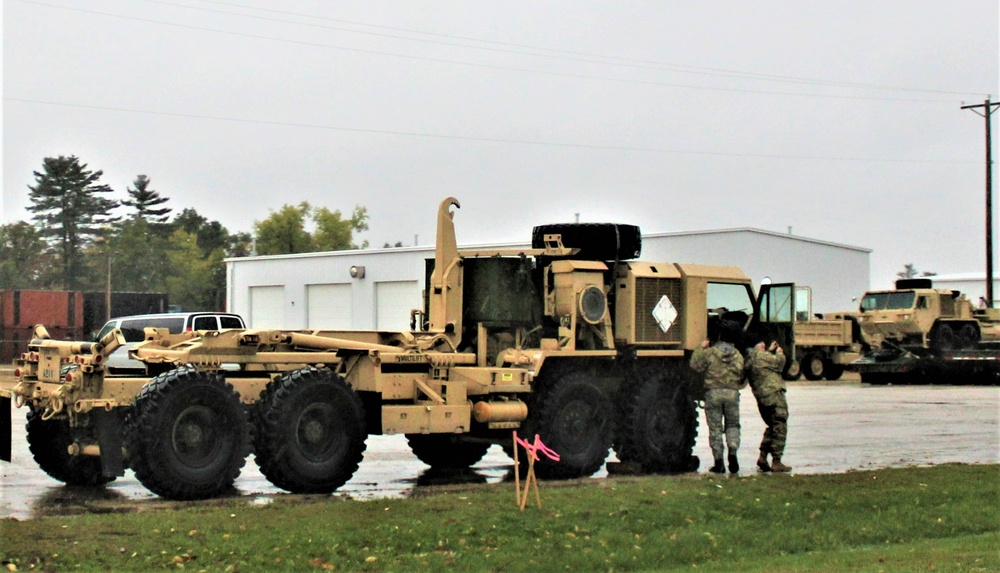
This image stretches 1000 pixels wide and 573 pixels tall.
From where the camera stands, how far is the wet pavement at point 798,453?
1385cm

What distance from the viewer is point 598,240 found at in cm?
1700

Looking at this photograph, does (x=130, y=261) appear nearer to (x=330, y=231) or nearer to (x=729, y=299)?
(x=330, y=231)

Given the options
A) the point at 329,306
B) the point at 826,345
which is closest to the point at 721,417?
the point at 826,345

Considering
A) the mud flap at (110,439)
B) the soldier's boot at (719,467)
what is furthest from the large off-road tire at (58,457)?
the soldier's boot at (719,467)

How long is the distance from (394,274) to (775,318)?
3730 centimetres

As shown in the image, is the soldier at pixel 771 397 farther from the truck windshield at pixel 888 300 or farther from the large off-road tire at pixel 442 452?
the truck windshield at pixel 888 300

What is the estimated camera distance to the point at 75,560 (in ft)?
32.0

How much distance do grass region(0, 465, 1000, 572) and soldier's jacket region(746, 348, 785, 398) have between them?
2465 mm

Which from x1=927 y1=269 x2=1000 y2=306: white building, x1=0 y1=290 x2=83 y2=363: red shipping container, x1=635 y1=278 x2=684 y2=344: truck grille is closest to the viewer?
x1=635 y1=278 x2=684 y2=344: truck grille

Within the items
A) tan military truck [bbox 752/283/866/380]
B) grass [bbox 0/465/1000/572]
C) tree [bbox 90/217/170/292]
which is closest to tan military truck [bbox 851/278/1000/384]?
tan military truck [bbox 752/283/866/380]

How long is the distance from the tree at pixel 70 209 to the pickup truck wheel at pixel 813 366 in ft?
175

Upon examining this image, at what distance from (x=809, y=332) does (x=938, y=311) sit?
4.25 metres

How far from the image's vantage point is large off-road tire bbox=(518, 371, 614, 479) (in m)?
16.1

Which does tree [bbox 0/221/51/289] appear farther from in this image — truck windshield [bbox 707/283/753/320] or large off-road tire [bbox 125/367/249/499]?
large off-road tire [bbox 125/367/249/499]
